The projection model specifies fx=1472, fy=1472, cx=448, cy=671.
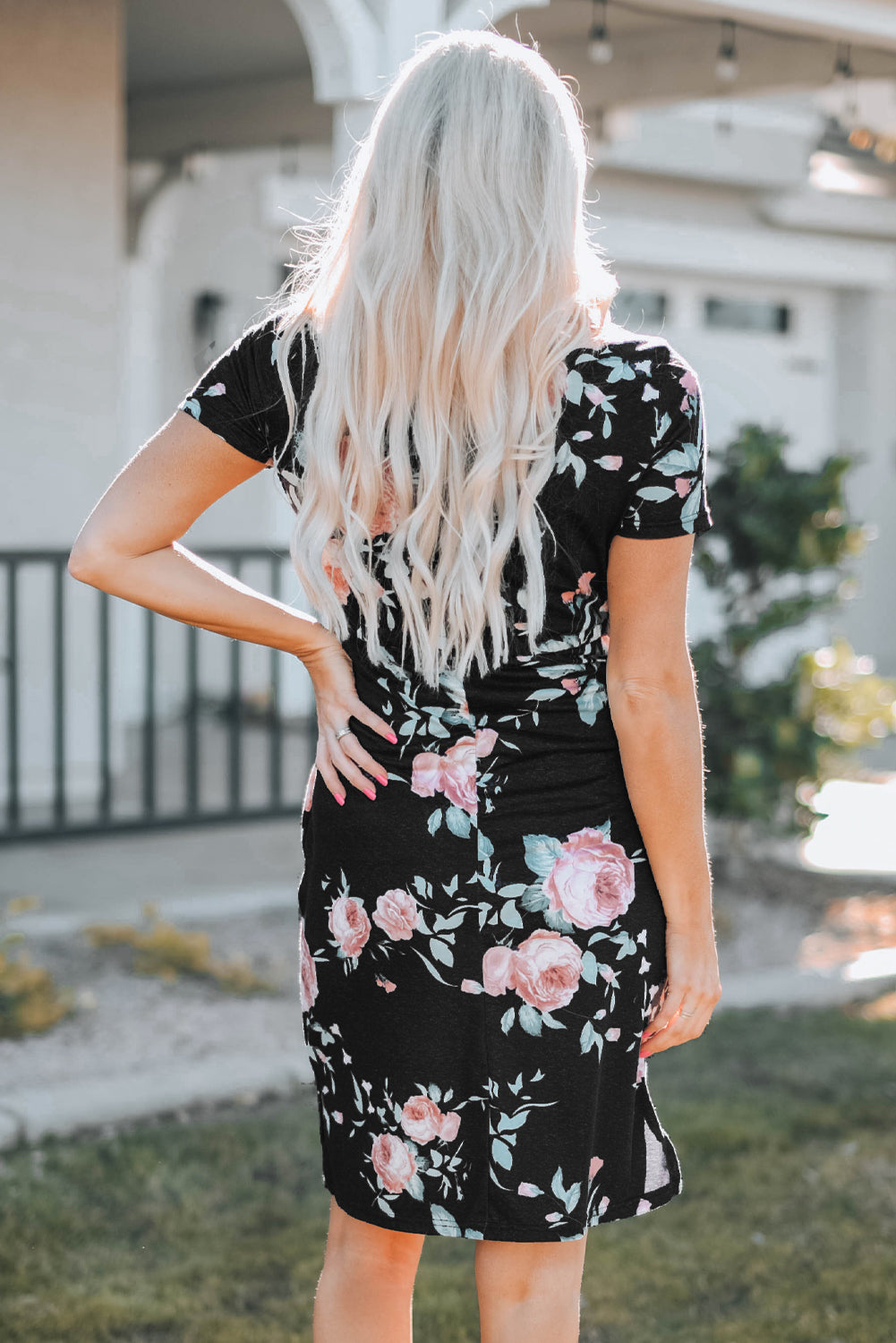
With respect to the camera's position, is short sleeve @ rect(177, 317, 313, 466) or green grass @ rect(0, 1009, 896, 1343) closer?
short sleeve @ rect(177, 317, 313, 466)

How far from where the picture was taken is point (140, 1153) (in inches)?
122

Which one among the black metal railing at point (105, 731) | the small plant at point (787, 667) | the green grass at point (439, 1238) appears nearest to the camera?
the green grass at point (439, 1238)

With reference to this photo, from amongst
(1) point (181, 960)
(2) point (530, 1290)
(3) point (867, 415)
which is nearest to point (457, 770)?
(2) point (530, 1290)

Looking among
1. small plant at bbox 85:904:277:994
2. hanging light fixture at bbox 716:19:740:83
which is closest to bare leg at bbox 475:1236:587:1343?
small plant at bbox 85:904:277:994

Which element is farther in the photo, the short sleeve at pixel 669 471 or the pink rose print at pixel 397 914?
the pink rose print at pixel 397 914

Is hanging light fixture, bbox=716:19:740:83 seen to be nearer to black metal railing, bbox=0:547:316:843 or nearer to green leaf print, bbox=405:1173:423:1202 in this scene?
black metal railing, bbox=0:547:316:843

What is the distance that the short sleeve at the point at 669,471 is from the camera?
1.53 metres

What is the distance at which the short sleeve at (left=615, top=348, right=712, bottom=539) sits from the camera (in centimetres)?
153

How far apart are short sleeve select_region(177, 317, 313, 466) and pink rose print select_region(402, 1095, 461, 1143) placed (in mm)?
760

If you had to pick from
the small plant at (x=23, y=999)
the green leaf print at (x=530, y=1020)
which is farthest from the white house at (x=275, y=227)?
the green leaf print at (x=530, y=1020)

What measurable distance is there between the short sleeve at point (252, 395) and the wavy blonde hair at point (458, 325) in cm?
7

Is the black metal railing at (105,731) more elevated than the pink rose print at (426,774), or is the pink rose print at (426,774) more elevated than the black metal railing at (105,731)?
the pink rose print at (426,774)

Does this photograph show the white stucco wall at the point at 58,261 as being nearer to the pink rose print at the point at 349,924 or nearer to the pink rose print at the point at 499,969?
the pink rose print at the point at 349,924

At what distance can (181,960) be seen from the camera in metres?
4.11
